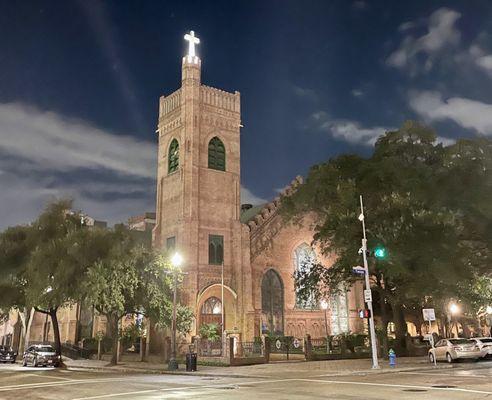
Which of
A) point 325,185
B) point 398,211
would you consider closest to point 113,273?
point 325,185

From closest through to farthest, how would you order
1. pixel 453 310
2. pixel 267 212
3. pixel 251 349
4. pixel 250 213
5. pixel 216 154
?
pixel 251 349, pixel 453 310, pixel 216 154, pixel 267 212, pixel 250 213

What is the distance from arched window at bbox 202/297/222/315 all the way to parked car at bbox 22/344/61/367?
1331 centimetres

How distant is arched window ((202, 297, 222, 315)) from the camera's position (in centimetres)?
4278

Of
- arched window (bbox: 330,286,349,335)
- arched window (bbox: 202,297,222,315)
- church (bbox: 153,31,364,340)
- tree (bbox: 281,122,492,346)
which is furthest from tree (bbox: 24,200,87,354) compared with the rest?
arched window (bbox: 330,286,349,335)

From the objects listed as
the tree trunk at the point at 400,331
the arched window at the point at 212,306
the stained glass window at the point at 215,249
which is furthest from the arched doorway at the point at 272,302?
the tree trunk at the point at 400,331

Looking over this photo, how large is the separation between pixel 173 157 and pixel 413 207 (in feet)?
88.0

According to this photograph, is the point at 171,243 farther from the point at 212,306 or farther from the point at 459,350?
the point at 459,350

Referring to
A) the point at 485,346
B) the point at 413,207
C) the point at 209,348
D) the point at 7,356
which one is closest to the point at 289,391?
the point at 413,207

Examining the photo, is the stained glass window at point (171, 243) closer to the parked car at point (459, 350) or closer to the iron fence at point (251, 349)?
the iron fence at point (251, 349)

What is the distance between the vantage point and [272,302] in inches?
1820

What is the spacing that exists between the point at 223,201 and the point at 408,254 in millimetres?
22270

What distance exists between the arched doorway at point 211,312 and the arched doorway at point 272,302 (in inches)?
173

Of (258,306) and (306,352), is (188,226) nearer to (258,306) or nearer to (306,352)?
(258,306)

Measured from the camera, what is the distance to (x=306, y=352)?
32375 mm
